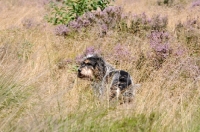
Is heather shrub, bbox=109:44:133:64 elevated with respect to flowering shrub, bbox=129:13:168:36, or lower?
lower

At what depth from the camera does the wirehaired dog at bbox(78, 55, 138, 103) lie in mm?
4844

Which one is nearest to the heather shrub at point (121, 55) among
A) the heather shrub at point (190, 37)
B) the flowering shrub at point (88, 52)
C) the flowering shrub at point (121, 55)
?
the flowering shrub at point (121, 55)

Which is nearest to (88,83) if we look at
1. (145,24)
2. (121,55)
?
(121,55)

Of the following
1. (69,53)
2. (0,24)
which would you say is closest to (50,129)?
(69,53)

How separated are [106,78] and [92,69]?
0.22 metres

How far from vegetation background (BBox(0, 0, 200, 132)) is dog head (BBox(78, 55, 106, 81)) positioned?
121 mm

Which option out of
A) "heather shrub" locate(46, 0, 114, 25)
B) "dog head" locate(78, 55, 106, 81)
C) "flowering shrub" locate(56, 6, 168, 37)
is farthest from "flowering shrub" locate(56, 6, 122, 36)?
"dog head" locate(78, 55, 106, 81)

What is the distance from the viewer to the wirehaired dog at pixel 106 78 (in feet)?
15.9

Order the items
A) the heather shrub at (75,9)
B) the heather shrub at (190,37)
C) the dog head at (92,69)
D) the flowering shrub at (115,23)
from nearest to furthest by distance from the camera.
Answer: the dog head at (92,69), the heather shrub at (190,37), the flowering shrub at (115,23), the heather shrub at (75,9)

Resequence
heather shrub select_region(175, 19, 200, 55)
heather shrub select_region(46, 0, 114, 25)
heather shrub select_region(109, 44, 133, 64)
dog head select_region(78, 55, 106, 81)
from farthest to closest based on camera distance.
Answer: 1. heather shrub select_region(46, 0, 114, 25)
2. heather shrub select_region(175, 19, 200, 55)
3. heather shrub select_region(109, 44, 133, 64)
4. dog head select_region(78, 55, 106, 81)

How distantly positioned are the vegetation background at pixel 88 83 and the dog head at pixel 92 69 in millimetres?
121

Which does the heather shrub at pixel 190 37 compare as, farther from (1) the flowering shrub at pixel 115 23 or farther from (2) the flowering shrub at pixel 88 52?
(2) the flowering shrub at pixel 88 52

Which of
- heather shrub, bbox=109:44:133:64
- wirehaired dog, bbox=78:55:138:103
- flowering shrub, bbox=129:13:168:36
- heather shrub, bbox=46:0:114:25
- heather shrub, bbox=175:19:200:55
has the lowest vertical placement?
wirehaired dog, bbox=78:55:138:103

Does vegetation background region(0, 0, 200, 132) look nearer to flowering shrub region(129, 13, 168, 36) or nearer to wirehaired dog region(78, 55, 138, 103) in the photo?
flowering shrub region(129, 13, 168, 36)
